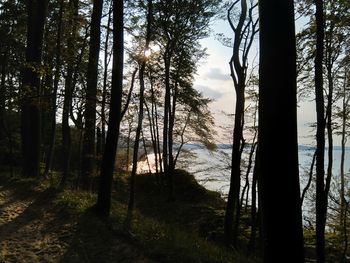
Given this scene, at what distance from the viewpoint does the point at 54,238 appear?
23.4ft

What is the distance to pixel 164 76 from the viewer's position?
20.0 meters

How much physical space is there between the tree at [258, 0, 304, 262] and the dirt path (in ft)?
10.1

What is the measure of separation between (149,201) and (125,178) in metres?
4.14

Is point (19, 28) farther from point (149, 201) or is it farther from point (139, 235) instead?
point (139, 235)

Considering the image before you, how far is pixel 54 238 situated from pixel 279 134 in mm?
5159

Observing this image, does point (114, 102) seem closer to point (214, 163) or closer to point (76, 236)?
point (76, 236)

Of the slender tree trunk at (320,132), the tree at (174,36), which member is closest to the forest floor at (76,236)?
the slender tree trunk at (320,132)

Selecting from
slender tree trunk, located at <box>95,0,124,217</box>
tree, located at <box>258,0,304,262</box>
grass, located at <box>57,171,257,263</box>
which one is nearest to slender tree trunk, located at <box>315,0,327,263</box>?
grass, located at <box>57,171,257,263</box>

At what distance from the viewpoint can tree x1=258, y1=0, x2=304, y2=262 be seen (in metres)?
3.51

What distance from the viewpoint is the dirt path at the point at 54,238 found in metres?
6.27

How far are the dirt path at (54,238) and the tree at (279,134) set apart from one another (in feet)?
10.1

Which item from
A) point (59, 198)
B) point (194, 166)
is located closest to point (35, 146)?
point (59, 198)

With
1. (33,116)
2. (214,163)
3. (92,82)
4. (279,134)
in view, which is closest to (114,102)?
(92,82)

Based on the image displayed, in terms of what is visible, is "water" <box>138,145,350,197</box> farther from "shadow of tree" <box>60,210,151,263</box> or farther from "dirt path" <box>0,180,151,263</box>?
"shadow of tree" <box>60,210,151,263</box>
